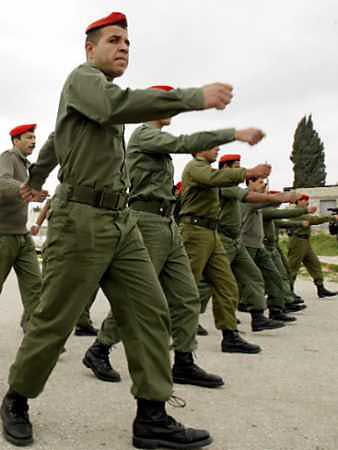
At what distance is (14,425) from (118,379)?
1.42 m

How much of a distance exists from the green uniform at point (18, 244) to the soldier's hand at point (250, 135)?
112 inches

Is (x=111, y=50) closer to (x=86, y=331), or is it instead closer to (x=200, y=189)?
(x=200, y=189)

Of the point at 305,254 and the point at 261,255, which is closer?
the point at 261,255

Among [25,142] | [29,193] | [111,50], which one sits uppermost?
[111,50]

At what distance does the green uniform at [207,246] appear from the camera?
6.00 meters

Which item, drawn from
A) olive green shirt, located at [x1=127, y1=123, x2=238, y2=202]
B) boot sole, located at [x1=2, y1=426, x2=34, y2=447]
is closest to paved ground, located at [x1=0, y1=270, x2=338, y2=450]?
boot sole, located at [x1=2, y1=426, x2=34, y2=447]

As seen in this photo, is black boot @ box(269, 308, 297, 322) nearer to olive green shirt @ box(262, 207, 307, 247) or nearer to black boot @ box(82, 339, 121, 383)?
olive green shirt @ box(262, 207, 307, 247)

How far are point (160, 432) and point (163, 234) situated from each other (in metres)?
1.81

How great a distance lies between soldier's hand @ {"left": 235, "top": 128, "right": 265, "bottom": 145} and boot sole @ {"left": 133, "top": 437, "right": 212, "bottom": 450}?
5.03ft

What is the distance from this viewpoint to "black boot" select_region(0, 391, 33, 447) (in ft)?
10.9

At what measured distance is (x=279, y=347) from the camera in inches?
250

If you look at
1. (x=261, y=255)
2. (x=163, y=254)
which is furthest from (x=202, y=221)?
(x=261, y=255)

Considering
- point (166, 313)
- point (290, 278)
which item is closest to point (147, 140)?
point (166, 313)

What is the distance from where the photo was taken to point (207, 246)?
602 centimetres
